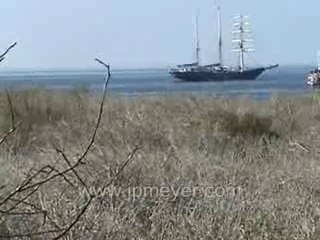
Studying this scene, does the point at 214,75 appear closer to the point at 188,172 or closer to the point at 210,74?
the point at 210,74

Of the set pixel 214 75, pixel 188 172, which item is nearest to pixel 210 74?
pixel 214 75

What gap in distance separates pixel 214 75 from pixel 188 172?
289 feet

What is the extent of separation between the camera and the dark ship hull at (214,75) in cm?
9500

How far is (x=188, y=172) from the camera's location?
1001 cm

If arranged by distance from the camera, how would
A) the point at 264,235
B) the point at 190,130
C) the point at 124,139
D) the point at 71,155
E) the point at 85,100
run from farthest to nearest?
the point at 85,100 < the point at 190,130 < the point at 124,139 < the point at 71,155 < the point at 264,235

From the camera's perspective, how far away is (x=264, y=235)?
23.1 ft

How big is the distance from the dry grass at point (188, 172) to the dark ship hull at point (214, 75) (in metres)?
74.3

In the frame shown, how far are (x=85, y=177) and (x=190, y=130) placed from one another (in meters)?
7.04

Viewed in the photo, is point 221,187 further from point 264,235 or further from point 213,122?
point 213,122

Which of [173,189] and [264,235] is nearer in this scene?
[264,235]

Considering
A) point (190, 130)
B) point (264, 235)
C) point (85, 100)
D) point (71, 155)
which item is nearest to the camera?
point (264, 235)

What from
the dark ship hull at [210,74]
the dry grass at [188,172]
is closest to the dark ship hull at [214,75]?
the dark ship hull at [210,74]

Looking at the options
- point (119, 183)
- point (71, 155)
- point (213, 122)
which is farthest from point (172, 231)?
point (213, 122)

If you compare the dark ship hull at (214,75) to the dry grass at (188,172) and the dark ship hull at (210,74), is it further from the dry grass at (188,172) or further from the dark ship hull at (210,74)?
the dry grass at (188,172)
